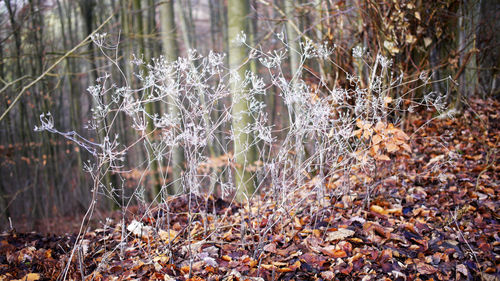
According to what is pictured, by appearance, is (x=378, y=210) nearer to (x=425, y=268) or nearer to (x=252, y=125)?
(x=425, y=268)

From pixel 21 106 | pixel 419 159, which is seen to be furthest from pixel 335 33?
pixel 21 106

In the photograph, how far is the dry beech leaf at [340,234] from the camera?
2729mm

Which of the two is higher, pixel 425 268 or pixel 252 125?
pixel 252 125

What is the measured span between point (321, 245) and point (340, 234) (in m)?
0.18

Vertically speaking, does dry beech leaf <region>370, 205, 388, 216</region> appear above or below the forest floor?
above

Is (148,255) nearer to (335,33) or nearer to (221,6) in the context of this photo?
(335,33)

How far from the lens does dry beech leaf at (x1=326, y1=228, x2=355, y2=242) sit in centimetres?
273

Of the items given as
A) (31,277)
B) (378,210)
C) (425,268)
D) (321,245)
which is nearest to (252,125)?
(321,245)

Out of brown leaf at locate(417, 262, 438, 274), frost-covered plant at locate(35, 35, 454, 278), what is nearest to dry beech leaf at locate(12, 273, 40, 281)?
frost-covered plant at locate(35, 35, 454, 278)

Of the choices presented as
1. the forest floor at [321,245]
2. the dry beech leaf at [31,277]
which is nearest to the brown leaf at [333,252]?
the forest floor at [321,245]

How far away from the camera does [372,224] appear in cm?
289

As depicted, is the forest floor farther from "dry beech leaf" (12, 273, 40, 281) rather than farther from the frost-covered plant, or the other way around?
the frost-covered plant

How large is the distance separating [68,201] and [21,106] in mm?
→ 4065

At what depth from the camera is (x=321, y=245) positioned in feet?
8.84
